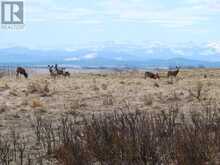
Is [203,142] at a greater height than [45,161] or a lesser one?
greater

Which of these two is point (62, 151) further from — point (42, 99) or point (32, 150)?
point (42, 99)

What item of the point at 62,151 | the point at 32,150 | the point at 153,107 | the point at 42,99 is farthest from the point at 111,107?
the point at 62,151

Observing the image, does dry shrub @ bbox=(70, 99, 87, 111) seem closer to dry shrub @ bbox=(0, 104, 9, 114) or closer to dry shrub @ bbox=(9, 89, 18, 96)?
dry shrub @ bbox=(0, 104, 9, 114)

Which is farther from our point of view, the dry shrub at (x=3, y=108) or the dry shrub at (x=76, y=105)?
the dry shrub at (x=76, y=105)

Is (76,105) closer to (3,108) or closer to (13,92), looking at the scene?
(3,108)

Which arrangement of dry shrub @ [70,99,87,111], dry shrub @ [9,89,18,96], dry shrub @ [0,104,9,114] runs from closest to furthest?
dry shrub @ [0,104,9,114]
dry shrub @ [70,99,87,111]
dry shrub @ [9,89,18,96]

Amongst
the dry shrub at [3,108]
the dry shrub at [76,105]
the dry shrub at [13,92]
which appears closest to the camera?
the dry shrub at [3,108]

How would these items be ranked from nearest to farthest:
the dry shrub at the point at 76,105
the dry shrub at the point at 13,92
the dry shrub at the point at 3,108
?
the dry shrub at the point at 3,108 → the dry shrub at the point at 76,105 → the dry shrub at the point at 13,92

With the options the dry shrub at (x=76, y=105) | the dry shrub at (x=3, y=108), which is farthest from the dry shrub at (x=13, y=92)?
the dry shrub at (x=3, y=108)

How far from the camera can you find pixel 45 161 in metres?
9.58

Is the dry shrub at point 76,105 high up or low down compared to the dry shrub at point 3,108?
up

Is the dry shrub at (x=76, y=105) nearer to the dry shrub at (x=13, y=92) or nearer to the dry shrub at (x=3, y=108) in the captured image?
the dry shrub at (x=3, y=108)

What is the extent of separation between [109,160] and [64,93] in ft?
54.2

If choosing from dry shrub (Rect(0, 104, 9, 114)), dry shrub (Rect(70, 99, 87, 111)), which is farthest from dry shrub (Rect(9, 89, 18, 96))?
dry shrub (Rect(0, 104, 9, 114))
